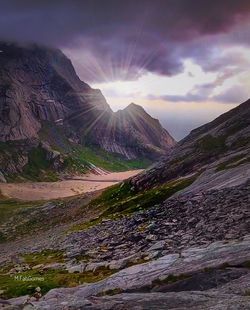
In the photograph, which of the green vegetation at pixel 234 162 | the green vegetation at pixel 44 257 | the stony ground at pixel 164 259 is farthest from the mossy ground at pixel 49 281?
the green vegetation at pixel 234 162

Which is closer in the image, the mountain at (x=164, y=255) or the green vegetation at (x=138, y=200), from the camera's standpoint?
the mountain at (x=164, y=255)

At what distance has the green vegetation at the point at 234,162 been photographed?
7068 cm

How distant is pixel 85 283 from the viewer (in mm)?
36000

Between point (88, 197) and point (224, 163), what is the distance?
215 ft

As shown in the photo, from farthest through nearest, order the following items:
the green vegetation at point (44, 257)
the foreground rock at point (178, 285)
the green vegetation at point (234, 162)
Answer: the green vegetation at point (234, 162) < the green vegetation at point (44, 257) < the foreground rock at point (178, 285)

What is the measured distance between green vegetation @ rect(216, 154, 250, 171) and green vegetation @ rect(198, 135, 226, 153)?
16.4 meters

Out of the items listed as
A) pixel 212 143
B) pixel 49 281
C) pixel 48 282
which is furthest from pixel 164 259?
pixel 212 143

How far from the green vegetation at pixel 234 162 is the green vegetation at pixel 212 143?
1639cm

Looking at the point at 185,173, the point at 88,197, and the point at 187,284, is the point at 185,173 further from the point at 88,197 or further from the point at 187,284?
the point at 187,284

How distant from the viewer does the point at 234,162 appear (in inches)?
2931

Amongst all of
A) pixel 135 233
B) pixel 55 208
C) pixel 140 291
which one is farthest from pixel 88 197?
pixel 140 291

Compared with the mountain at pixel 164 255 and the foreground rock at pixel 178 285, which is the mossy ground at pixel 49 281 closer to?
the mountain at pixel 164 255

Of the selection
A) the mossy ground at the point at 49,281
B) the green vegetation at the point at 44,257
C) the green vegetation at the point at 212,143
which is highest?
the green vegetation at the point at 212,143

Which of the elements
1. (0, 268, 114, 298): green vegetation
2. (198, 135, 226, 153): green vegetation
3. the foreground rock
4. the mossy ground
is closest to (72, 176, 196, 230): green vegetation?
(198, 135, 226, 153): green vegetation
